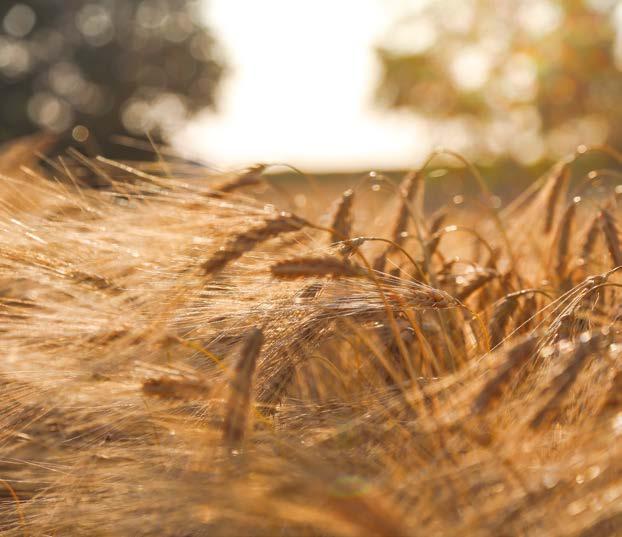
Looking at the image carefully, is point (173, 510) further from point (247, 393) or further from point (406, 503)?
point (406, 503)

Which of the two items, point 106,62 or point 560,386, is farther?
point 106,62

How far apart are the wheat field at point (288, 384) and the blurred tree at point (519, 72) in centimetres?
2283

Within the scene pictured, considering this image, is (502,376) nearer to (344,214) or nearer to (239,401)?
(239,401)

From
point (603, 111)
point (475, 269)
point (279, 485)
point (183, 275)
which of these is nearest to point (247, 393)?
point (279, 485)

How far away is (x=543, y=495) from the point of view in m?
1.03

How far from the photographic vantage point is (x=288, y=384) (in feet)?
4.87

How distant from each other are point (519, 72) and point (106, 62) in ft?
44.9

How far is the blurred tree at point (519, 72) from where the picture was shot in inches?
917

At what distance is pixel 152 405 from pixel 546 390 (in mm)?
727

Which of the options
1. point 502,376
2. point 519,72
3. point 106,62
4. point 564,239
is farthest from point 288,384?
point 519,72

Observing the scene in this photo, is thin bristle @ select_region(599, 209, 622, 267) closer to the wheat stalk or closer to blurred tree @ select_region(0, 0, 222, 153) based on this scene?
the wheat stalk

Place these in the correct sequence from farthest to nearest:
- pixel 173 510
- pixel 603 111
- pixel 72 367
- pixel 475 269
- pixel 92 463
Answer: pixel 603 111, pixel 475 269, pixel 92 463, pixel 72 367, pixel 173 510

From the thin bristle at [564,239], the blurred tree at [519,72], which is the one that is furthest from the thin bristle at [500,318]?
the blurred tree at [519,72]

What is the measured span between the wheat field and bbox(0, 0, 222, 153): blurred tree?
1381 centimetres
